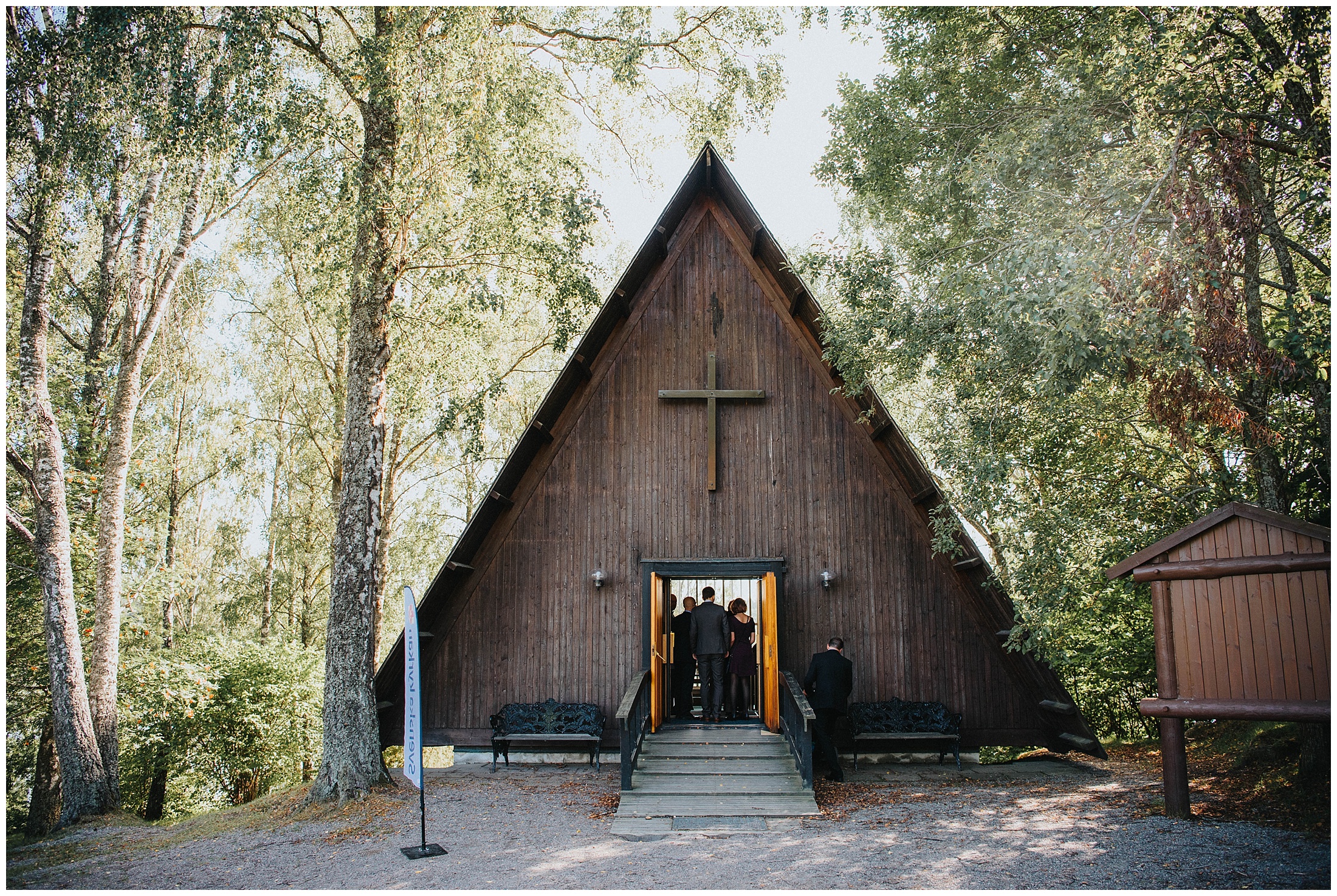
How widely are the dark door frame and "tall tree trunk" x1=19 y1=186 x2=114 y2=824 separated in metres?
6.45

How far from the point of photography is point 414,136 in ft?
29.1

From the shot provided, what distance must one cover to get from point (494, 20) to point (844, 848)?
9.41m

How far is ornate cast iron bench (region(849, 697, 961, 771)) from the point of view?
9688mm

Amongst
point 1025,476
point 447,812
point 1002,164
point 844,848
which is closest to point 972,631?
point 1025,476

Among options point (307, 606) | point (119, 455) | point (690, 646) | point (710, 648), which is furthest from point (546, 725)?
point (307, 606)

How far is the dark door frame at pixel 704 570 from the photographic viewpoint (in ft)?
33.3

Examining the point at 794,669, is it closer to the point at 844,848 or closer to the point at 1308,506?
the point at 844,848

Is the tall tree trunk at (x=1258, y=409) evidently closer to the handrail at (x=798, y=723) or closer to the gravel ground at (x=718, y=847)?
the gravel ground at (x=718, y=847)

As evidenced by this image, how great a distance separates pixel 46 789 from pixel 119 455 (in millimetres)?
6691

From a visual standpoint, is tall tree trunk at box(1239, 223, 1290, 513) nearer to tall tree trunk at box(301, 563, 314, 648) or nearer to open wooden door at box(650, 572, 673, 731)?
open wooden door at box(650, 572, 673, 731)

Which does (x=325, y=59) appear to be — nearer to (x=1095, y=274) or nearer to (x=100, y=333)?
(x=100, y=333)

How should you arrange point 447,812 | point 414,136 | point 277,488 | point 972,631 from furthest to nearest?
point 277,488
point 972,631
point 414,136
point 447,812

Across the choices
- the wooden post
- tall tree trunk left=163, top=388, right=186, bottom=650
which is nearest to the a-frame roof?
the wooden post

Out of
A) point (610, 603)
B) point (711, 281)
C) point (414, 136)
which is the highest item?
point (414, 136)
